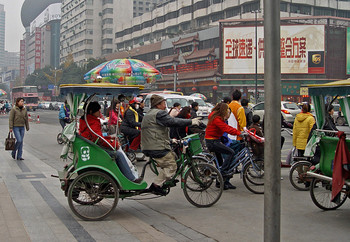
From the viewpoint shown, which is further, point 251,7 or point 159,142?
point 251,7

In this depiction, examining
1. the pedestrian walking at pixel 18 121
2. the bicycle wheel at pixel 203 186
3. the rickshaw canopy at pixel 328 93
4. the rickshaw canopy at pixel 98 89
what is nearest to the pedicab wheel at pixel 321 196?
the rickshaw canopy at pixel 328 93

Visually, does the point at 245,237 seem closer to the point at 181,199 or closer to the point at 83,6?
the point at 181,199

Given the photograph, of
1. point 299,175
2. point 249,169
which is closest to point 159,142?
point 249,169

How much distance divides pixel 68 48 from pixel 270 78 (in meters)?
125

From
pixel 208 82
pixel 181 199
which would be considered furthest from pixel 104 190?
pixel 208 82

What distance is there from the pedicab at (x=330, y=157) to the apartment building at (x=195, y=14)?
40.4 metres

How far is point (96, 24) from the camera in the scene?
108625 millimetres

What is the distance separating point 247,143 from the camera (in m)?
8.09

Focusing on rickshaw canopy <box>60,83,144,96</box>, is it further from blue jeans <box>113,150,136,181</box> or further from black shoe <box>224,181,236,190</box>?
black shoe <box>224,181,236,190</box>

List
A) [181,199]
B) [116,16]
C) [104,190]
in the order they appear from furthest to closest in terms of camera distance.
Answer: [116,16] → [181,199] → [104,190]

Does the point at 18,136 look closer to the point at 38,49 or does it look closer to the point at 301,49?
the point at 301,49

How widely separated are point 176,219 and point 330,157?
2.38 metres

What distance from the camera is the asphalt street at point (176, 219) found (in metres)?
5.41

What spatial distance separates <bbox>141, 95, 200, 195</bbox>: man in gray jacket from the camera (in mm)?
6496
